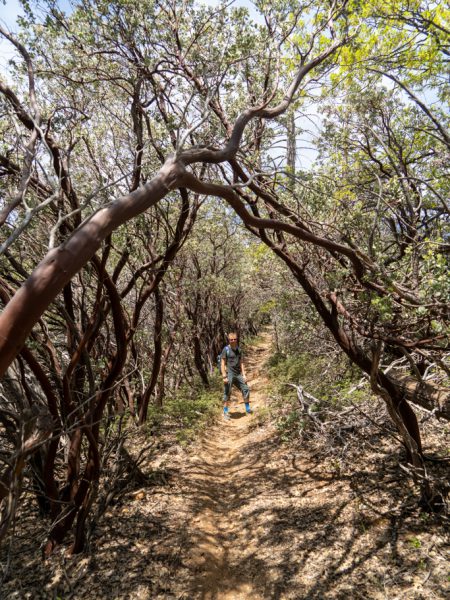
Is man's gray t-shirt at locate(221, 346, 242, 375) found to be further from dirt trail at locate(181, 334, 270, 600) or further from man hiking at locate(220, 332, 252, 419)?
Answer: dirt trail at locate(181, 334, 270, 600)

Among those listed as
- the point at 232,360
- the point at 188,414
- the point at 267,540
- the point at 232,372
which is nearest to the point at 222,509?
the point at 267,540

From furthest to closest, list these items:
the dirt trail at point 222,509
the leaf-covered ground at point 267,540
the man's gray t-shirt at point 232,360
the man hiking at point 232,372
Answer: the man's gray t-shirt at point 232,360, the man hiking at point 232,372, the dirt trail at point 222,509, the leaf-covered ground at point 267,540

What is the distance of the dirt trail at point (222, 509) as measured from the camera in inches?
143

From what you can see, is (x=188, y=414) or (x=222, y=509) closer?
(x=222, y=509)

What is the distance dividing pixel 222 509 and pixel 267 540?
105 centimetres

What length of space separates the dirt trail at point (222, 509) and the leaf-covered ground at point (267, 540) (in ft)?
0.05

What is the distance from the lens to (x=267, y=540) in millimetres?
4125

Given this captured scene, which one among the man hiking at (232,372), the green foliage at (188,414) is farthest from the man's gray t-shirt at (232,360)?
the green foliage at (188,414)

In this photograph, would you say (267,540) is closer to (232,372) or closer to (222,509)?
(222,509)

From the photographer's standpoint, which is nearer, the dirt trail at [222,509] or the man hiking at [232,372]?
the dirt trail at [222,509]

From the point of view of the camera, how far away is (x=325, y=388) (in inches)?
291

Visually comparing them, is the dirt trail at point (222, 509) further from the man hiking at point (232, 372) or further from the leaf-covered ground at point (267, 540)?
the man hiking at point (232, 372)

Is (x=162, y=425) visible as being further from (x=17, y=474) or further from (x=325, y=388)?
(x=17, y=474)

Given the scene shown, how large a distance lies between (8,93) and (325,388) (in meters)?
7.07
